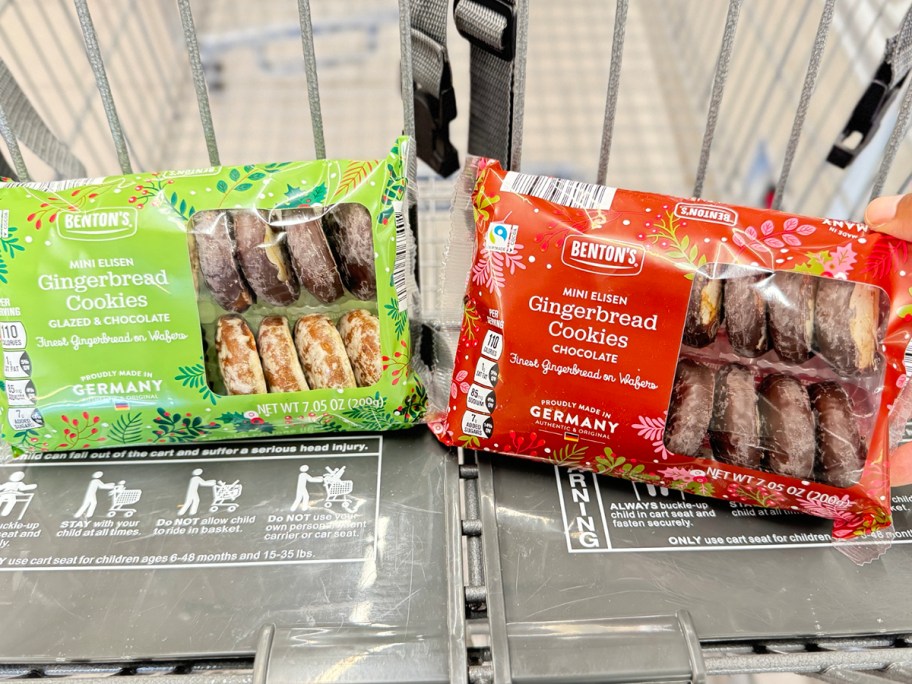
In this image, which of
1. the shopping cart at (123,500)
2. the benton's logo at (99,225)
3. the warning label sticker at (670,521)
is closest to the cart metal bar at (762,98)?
the warning label sticker at (670,521)

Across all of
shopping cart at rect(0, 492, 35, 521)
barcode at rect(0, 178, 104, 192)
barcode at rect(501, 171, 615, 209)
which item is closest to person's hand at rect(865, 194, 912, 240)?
barcode at rect(501, 171, 615, 209)

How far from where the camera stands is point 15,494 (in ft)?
2.14

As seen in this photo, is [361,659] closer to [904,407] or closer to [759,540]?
[759,540]

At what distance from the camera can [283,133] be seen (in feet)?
4.21

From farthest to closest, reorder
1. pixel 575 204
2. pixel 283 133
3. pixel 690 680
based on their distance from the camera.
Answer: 1. pixel 283 133
2. pixel 575 204
3. pixel 690 680

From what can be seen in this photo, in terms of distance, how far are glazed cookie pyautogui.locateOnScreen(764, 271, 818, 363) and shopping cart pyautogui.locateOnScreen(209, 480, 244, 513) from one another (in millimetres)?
505

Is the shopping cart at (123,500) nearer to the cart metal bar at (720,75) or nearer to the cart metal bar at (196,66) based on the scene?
the cart metal bar at (196,66)

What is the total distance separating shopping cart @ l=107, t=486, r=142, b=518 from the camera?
2.09 ft

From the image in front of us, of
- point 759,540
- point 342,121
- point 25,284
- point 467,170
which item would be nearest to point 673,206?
point 467,170

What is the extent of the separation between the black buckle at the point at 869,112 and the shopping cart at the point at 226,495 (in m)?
0.71

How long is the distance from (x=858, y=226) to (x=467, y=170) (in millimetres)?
339

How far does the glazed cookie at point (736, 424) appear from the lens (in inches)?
23.8

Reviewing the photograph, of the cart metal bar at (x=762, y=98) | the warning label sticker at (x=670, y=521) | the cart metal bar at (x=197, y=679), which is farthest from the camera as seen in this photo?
the cart metal bar at (x=762, y=98)

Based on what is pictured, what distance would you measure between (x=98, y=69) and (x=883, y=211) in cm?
69
